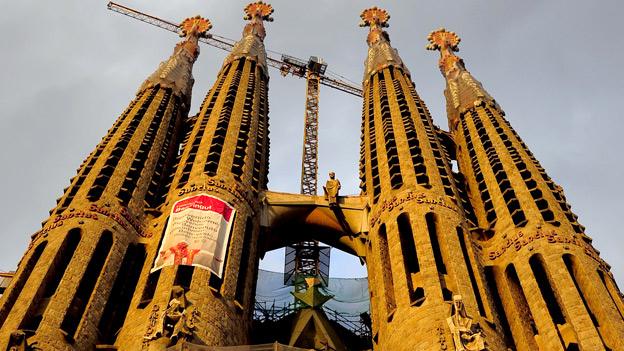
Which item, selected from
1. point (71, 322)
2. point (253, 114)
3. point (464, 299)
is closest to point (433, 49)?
point (253, 114)

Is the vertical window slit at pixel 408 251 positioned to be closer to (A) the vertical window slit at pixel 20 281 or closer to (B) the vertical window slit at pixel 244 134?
(B) the vertical window slit at pixel 244 134

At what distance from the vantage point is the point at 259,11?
69.8 meters

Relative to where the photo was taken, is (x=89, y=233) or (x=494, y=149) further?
(x=494, y=149)

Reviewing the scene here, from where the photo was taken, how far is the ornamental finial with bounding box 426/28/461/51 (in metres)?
62.9

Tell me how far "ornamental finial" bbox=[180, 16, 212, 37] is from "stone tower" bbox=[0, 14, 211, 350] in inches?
759

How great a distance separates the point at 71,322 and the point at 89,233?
482 centimetres

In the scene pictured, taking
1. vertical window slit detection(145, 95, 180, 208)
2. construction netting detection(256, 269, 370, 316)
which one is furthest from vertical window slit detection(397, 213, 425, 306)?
construction netting detection(256, 269, 370, 316)

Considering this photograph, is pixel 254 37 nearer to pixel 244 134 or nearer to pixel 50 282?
pixel 244 134

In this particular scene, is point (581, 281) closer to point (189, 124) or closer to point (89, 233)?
point (89, 233)

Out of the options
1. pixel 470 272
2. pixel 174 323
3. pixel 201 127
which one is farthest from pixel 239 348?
pixel 201 127

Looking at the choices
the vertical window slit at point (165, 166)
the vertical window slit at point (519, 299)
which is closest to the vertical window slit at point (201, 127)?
the vertical window slit at point (165, 166)

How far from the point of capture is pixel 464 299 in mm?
30609

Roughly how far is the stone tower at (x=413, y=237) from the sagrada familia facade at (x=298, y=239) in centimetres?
9

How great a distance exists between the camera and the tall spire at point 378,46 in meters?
58.6
